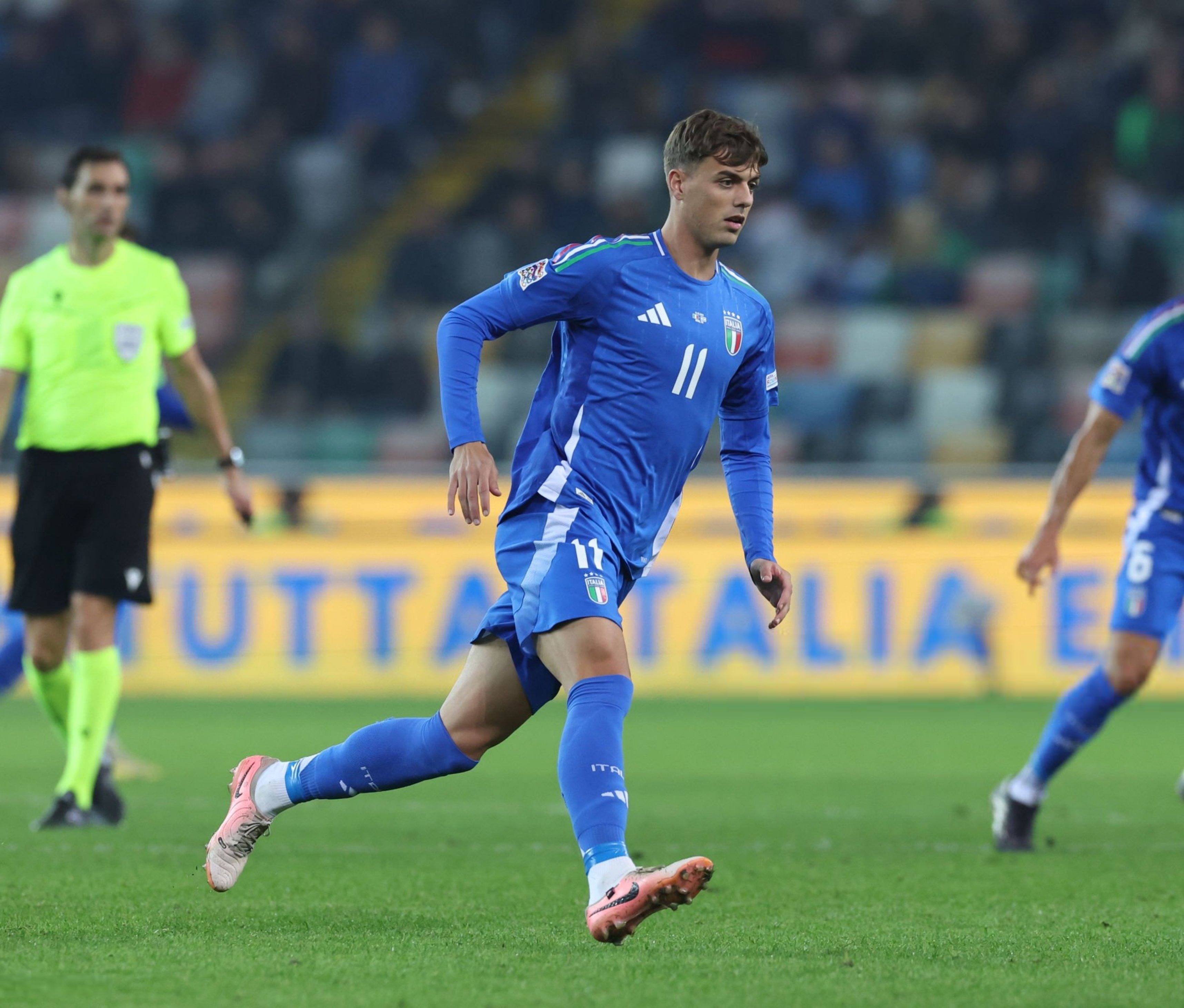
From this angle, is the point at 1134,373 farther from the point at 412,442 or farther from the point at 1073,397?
the point at 412,442

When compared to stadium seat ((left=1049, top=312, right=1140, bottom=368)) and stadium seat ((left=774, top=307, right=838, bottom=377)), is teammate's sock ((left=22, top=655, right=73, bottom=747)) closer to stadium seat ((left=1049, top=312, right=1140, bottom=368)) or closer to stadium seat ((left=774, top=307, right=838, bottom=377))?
stadium seat ((left=774, top=307, right=838, bottom=377))

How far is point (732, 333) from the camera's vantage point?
4793mm

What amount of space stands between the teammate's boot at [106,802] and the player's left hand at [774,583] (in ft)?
10.4

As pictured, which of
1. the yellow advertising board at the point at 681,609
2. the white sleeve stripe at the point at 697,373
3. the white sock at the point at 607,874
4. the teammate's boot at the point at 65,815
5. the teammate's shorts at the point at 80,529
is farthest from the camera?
the yellow advertising board at the point at 681,609

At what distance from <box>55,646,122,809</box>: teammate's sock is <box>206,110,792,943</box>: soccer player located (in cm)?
208

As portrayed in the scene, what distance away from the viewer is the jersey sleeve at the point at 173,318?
7.24 m

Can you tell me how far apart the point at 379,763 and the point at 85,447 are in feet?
8.89

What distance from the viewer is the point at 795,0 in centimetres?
1952

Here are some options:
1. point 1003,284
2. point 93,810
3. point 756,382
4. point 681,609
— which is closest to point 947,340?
point 1003,284

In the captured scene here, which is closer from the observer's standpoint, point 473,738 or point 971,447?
point 473,738

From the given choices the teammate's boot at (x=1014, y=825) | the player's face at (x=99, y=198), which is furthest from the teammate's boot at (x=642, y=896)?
the player's face at (x=99, y=198)

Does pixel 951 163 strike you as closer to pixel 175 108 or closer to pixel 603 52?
pixel 603 52

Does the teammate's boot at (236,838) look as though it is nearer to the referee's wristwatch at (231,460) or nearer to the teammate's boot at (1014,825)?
the referee's wristwatch at (231,460)

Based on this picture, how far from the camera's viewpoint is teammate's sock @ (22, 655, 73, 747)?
7230mm
